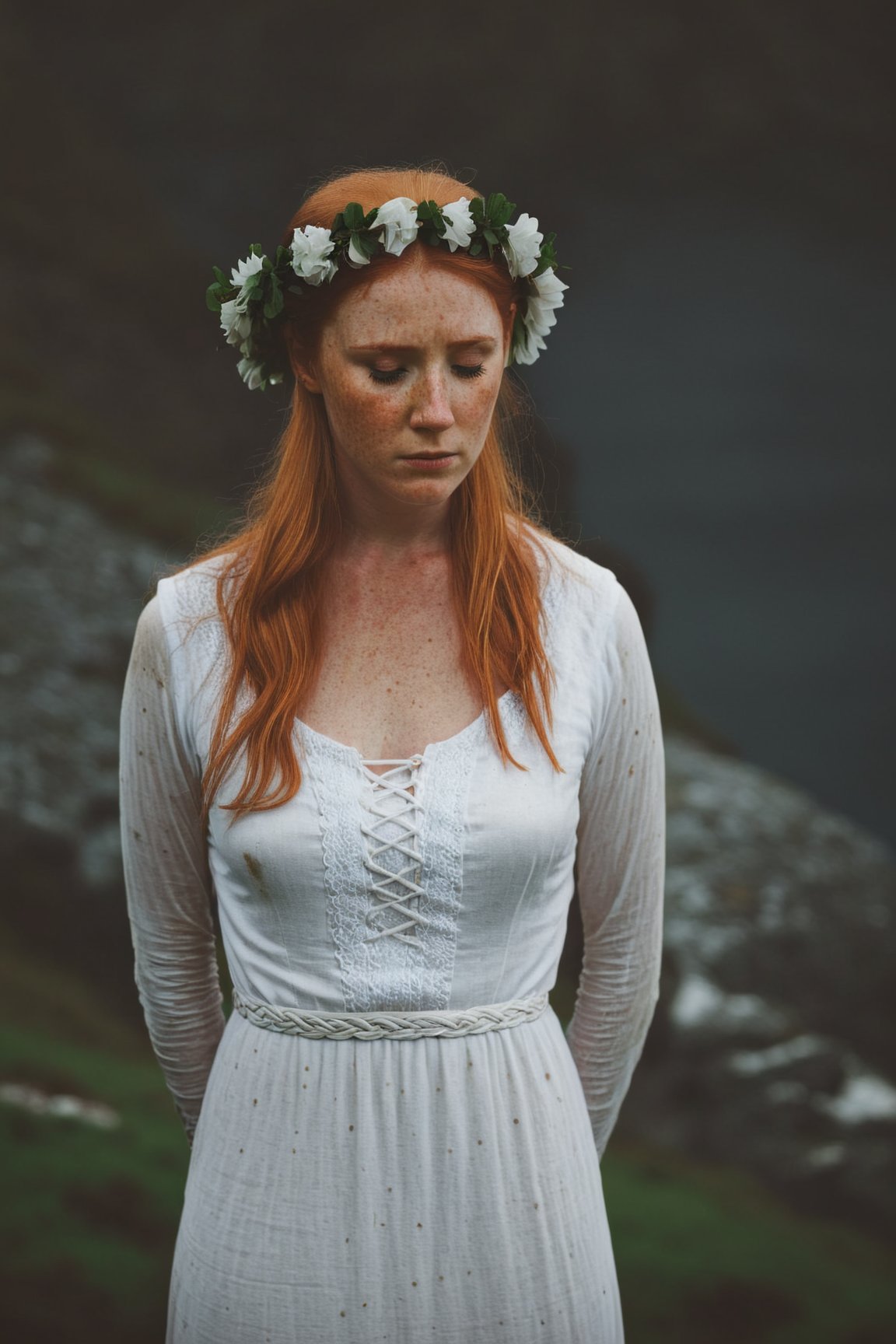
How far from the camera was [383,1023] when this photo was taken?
1759mm

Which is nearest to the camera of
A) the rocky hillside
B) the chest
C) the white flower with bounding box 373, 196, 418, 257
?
the white flower with bounding box 373, 196, 418, 257

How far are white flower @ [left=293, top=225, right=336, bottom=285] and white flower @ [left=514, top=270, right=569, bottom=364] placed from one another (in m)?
0.27

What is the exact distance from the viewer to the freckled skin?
1.72 metres

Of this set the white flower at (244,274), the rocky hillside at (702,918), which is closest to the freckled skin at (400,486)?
the white flower at (244,274)

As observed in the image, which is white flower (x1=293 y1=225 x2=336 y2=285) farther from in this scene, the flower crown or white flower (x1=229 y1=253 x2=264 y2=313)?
white flower (x1=229 y1=253 x2=264 y2=313)

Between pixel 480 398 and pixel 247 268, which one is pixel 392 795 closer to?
pixel 480 398

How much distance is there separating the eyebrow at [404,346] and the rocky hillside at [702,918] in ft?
8.16

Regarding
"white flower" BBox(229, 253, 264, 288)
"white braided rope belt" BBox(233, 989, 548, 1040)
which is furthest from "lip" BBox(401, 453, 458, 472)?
"white braided rope belt" BBox(233, 989, 548, 1040)

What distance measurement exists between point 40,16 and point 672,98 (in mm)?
1838

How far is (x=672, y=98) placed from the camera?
4625 millimetres

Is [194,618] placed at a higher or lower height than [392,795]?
higher

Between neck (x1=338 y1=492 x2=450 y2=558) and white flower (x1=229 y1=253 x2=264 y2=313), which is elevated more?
white flower (x1=229 y1=253 x2=264 y2=313)

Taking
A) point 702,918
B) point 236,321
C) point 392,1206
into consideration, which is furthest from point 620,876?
point 702,918

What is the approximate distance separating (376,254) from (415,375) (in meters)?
0.14
